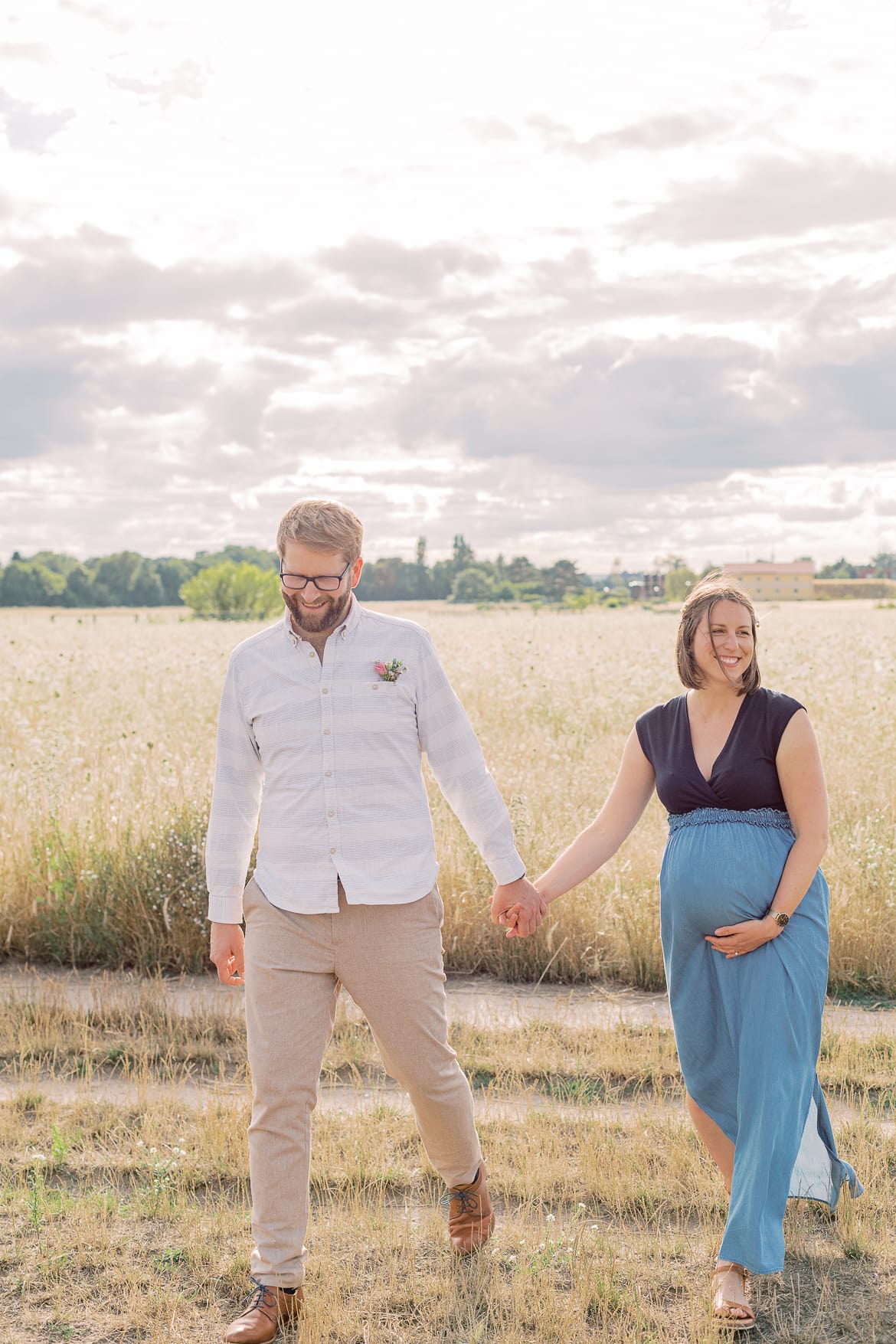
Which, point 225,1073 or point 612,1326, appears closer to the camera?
point 612,1326

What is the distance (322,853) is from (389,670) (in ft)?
1.95

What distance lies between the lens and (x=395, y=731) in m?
3.60

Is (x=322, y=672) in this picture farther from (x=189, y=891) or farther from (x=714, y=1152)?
(x=189, y=891)

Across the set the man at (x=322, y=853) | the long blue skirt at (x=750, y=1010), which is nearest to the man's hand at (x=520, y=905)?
the man at (x=322, y=853)

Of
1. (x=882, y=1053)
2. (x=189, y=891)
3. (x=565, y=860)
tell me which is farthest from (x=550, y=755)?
(x=565, y=860)

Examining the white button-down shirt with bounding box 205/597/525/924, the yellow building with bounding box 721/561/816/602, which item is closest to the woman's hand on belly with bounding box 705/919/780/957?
the white button-down shirt with bounding box 205/597/525/924

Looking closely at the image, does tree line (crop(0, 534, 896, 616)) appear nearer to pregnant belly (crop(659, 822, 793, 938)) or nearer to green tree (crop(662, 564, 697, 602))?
green tree (crop(662, 564, 697, 602))

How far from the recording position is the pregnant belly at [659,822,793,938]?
3514 millimetres

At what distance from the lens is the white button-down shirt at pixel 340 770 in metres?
3.52

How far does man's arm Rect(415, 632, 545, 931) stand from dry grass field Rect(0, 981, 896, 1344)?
1.16m

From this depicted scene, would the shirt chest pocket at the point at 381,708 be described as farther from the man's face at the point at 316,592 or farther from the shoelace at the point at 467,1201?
the shoelace at the point at 467,1201

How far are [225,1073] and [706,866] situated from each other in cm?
294

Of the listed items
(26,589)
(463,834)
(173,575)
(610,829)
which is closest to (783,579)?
(173,575)

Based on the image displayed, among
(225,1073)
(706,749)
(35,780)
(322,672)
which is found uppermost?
(322,672)
